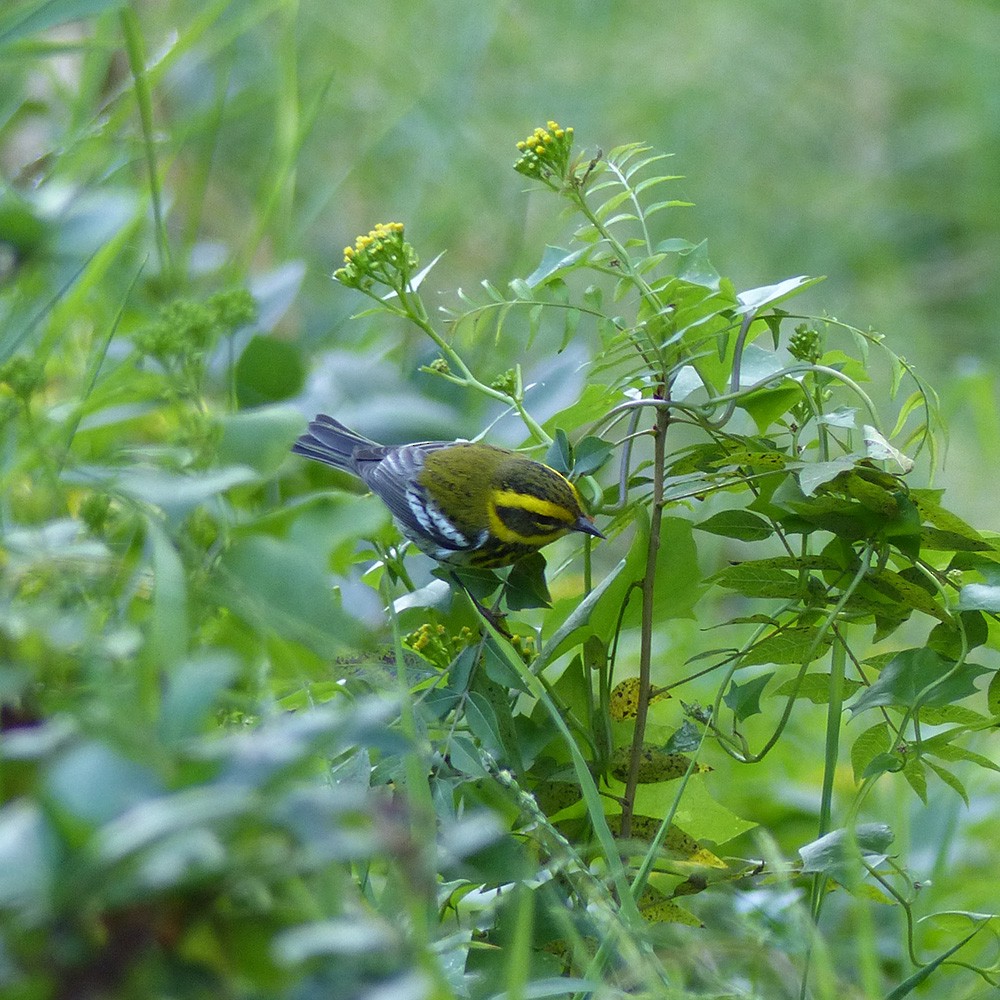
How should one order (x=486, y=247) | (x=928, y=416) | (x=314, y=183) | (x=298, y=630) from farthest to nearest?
(x=314, y=183) < (x=486, y=247) < (x=928, y=416) < (x=298, y=630)

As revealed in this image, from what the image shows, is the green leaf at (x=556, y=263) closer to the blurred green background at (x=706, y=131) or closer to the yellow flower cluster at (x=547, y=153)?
the yellow flower cluster at (x=547, y=153)

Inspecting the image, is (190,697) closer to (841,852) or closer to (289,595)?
(289,595)

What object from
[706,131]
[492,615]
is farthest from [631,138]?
[492,615]

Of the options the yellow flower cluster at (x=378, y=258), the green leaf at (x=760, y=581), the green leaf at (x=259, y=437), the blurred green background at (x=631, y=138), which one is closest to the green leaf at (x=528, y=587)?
the green leaf at (x=760, y=581)

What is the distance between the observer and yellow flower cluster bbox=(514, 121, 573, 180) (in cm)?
126

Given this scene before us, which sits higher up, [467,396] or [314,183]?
[314,183]

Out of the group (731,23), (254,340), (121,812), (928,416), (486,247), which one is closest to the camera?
(121,812)

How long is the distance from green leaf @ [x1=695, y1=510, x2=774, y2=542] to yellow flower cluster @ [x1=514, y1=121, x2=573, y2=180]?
1.29ft

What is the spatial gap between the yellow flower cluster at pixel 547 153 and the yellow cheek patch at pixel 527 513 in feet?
1.83

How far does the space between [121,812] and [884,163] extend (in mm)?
6476

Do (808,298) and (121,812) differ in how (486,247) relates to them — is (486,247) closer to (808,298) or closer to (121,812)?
(808,298)

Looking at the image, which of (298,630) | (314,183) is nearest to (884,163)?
(314,183)

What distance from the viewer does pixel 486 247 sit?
16.8 ft

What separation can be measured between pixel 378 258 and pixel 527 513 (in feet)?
1.97
